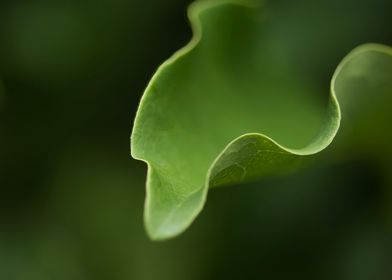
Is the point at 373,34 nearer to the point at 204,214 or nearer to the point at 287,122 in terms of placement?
the point at 287,122

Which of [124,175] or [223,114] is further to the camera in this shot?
[124,175]

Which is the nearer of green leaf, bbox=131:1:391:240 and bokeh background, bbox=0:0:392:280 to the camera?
green leaf, bbox=131:1:391:240

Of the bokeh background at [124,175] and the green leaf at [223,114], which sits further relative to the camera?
the bokeh background at [124,175]

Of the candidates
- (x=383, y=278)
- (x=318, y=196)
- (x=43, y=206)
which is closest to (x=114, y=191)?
(x=43, y=206)
